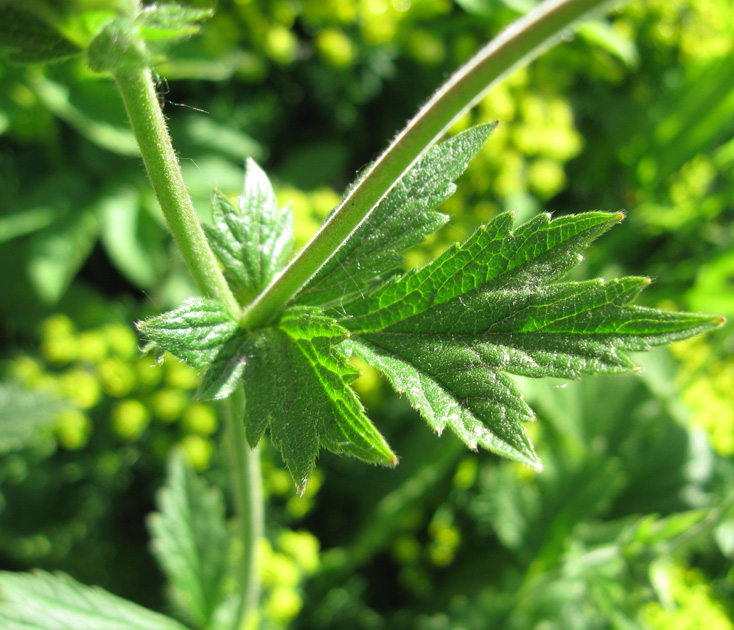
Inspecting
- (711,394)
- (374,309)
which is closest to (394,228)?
(374,309)

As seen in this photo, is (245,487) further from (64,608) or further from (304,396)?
(64,608)

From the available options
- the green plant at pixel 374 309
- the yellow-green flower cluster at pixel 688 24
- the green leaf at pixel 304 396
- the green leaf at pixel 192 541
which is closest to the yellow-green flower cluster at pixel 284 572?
the green leaf at pixel 192 541

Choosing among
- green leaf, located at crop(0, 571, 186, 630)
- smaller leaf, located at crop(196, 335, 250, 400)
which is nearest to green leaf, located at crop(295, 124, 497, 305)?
smaller leaf, located at crop(196, 335, 250, 400)

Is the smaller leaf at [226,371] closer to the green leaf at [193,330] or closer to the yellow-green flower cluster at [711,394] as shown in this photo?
the green leaf at [193,330]

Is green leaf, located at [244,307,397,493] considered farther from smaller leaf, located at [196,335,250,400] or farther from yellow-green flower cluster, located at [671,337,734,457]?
yellow-green flower cluster, located at [671,337,734,457]

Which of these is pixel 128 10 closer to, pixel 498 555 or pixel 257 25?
pixel 257 25

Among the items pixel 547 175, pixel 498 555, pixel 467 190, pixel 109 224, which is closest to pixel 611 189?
pixel 547 175
